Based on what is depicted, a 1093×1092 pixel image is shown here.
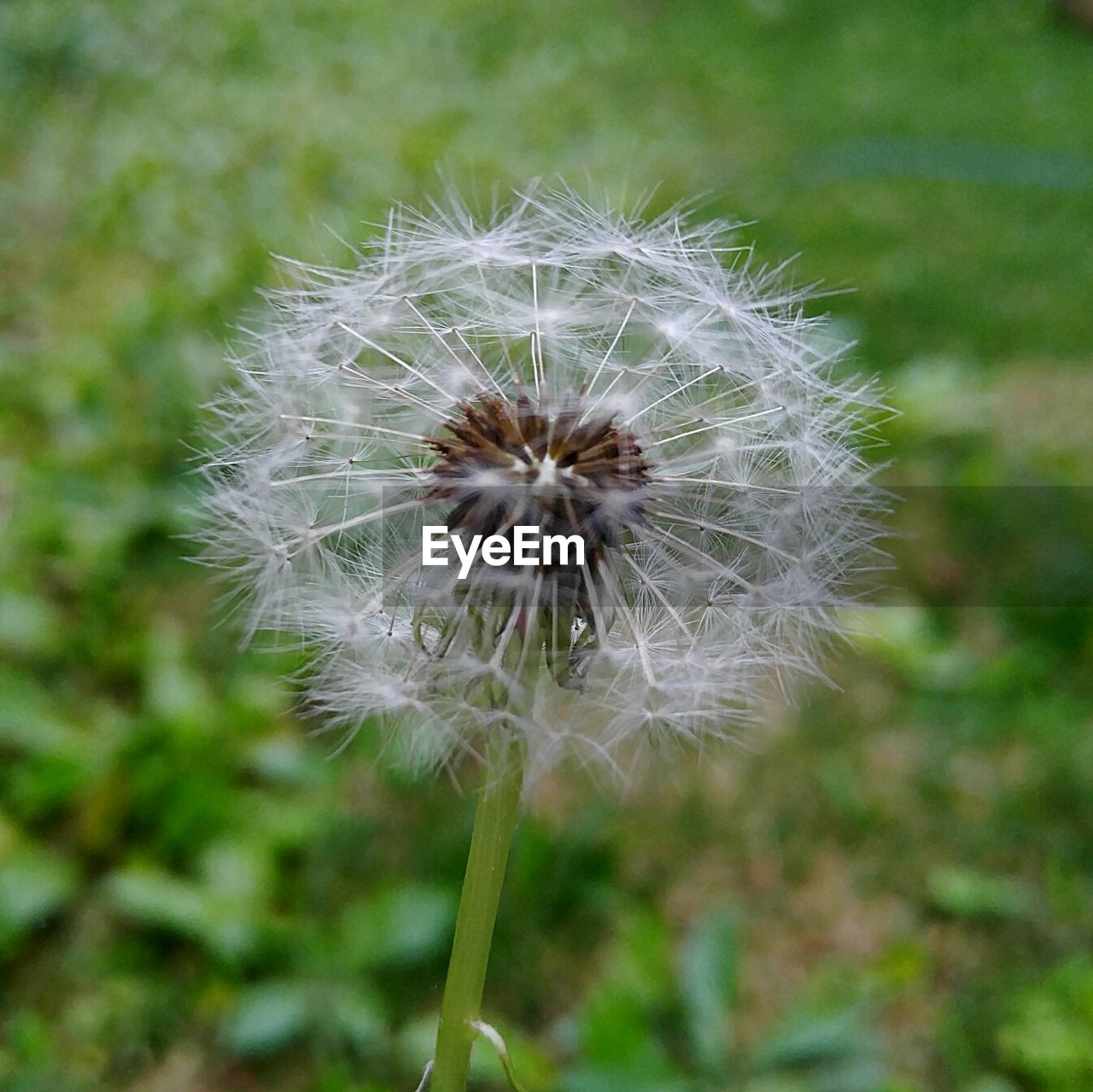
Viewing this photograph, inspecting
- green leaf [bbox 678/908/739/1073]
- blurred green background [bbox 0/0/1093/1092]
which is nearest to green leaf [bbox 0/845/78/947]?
blurred green background [bbox 0/0/1093/1092]

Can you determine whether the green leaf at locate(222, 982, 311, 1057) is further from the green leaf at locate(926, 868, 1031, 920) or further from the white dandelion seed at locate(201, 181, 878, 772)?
the green leaf at locate(926, 868, 1031, 920)

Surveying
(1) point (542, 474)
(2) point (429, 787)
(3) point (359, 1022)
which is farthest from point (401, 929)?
(1) point (542, 474)

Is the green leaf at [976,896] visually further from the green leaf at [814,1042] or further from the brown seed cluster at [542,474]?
the brown seed cluster at [542,474]

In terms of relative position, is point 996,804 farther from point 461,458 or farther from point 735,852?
point 461,458

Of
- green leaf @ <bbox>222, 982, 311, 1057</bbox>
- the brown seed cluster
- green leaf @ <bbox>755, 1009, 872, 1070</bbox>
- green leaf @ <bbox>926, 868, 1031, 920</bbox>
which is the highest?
the brown seed cluster

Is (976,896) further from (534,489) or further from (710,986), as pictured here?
(534,489)

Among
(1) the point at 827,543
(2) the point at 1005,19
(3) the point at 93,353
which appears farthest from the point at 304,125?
(2) the point at 1005,19

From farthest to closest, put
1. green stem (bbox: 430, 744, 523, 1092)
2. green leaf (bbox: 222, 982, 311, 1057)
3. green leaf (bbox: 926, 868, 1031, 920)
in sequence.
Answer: green leaf (bbox: 926, 868, 1031, 920) < green leaf (bbox: 222, 982, 311, 1057) < green stem (bbox: 430, 744, 523, 1092)
